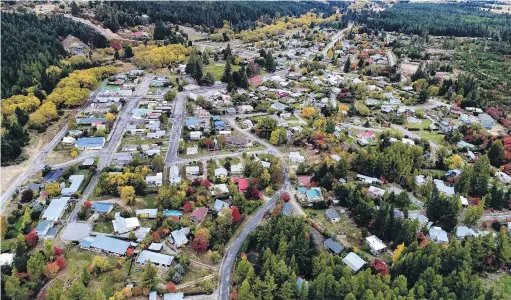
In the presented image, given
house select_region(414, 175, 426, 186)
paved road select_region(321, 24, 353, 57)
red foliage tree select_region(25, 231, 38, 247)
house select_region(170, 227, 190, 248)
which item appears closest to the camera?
red foliage tree select_region(25, 231, 38, 247)

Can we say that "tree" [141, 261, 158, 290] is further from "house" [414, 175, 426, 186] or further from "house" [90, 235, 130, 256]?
"house" [414, 175, 426, 186]

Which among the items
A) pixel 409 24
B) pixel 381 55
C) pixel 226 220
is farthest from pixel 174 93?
pixel 409 24

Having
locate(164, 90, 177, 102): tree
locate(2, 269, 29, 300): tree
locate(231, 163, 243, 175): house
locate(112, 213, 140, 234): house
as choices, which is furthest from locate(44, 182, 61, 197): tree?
locate(164, 90, 177, 102): tree

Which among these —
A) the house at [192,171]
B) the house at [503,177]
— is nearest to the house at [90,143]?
the house at [192,171]

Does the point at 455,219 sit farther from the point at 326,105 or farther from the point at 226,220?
the point at 326,105

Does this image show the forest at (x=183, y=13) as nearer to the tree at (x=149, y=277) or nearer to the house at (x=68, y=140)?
the house at (x=68, y=140)

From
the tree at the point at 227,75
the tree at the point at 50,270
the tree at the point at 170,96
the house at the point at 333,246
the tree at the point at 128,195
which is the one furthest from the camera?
the tree at the point at 227,75

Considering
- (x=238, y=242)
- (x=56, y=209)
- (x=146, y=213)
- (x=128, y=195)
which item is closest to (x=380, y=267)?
(x=238, y=242)
